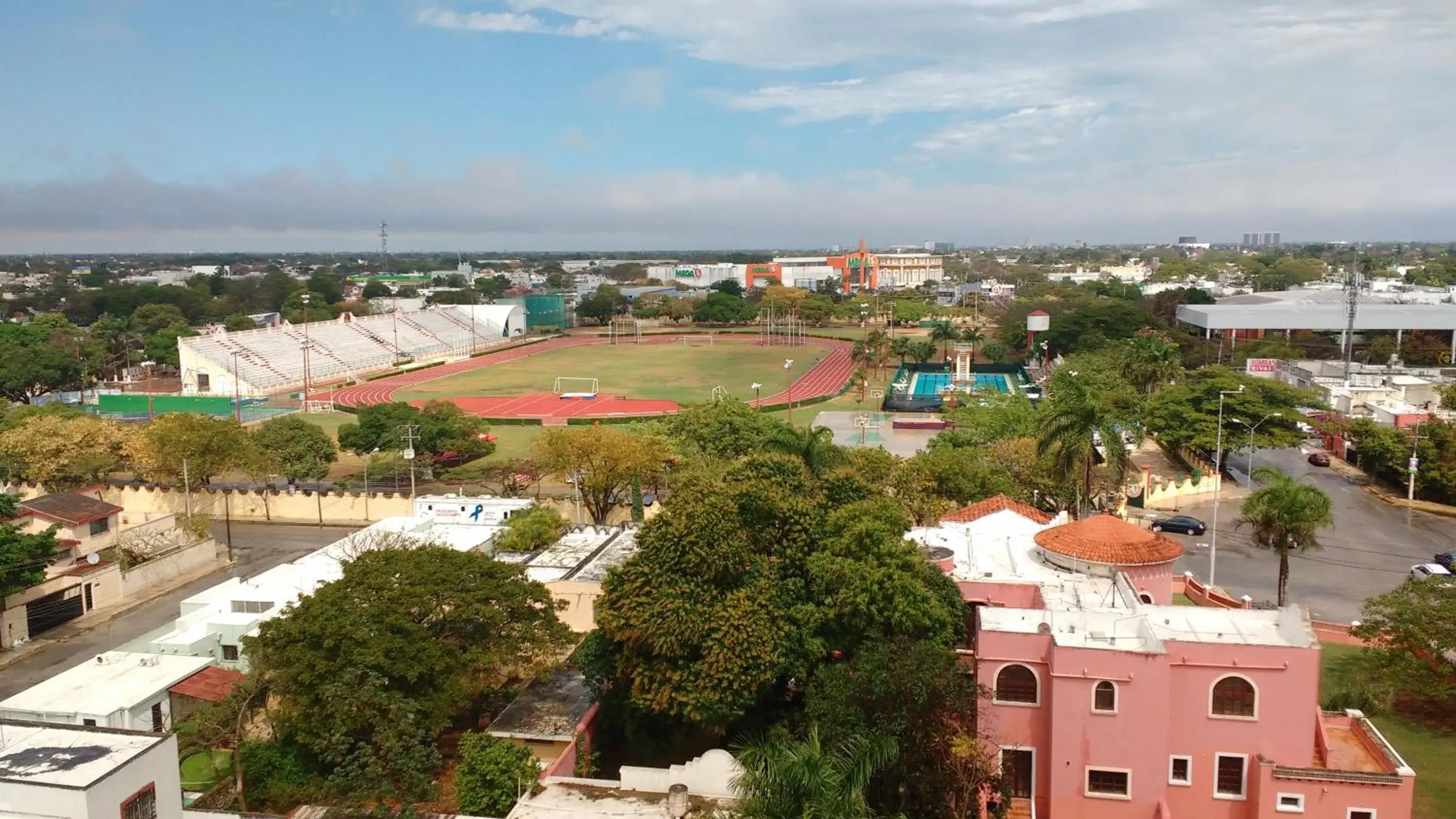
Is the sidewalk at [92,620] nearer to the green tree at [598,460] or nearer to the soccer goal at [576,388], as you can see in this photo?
the green tree at [598,460]

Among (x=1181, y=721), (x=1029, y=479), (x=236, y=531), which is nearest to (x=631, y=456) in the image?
(x=1029, y=479)

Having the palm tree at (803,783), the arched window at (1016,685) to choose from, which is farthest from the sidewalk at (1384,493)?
the palm tree at (803,783)

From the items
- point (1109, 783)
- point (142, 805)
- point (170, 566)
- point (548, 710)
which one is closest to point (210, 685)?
point (142, 805)

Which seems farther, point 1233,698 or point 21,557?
point 21,557

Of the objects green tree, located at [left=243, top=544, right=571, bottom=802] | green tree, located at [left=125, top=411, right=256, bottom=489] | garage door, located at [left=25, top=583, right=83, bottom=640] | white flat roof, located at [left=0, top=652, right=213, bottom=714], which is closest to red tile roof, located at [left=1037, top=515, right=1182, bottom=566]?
green tree, located at [left=243, top=544, right=571, bottom=802]

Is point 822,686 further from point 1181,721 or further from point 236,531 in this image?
point 236,531

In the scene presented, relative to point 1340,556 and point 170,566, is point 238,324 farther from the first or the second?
point 1340,556
